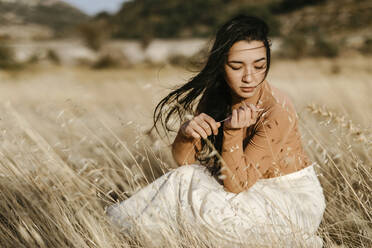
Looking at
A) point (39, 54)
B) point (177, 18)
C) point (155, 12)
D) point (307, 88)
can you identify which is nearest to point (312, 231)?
point (307, 88)

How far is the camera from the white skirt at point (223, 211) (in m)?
1.83

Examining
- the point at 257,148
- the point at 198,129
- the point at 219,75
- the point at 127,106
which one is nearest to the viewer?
the point at 198,129

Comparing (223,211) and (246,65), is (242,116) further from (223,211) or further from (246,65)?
(223,211)

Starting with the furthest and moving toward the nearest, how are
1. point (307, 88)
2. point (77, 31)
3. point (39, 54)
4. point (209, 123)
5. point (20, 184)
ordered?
1. point (77, 31)
2. point (39, 54)
3. point (307, 88)
4. point (20, 184)
5. point (209, 123)

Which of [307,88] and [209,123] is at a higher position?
[209,123]

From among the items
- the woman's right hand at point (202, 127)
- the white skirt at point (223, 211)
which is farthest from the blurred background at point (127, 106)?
the woman's right hand at point (202, 127)

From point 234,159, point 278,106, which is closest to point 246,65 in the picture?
point 278,106

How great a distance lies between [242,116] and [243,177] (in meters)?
0.38

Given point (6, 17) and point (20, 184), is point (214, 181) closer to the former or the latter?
point (20, 184)

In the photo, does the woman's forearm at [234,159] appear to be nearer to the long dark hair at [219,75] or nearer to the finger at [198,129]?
the finger at [198,129]

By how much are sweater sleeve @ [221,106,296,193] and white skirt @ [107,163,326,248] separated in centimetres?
10

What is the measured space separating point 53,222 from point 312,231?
5.03ft

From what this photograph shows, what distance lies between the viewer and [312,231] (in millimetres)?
1939

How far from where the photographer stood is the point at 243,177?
195 centimetres
